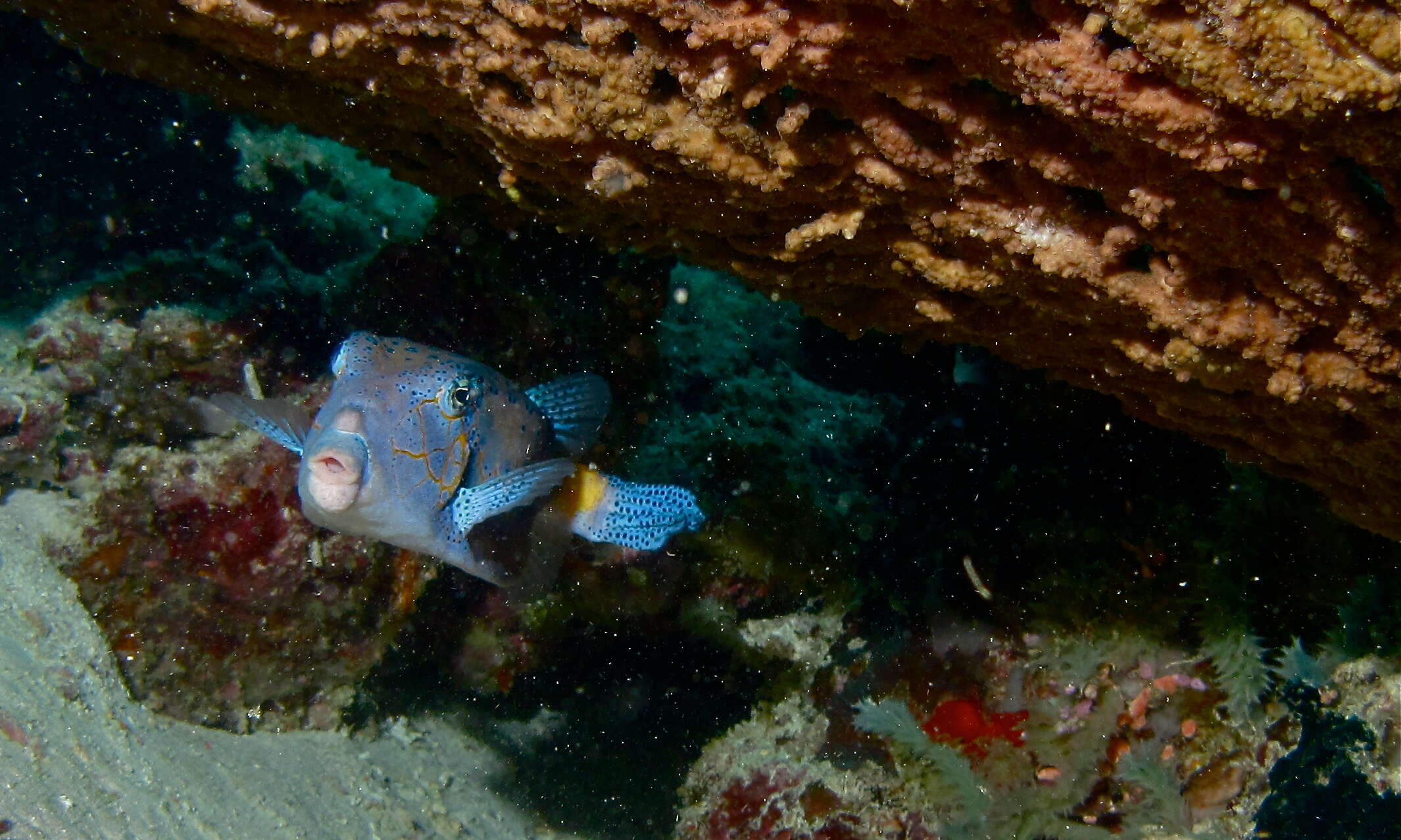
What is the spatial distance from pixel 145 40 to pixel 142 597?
10.4ft

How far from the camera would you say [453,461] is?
131 inches

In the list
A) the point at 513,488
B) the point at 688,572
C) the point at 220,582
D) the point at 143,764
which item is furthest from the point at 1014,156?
the point at 220,582

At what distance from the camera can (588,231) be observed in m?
3.99

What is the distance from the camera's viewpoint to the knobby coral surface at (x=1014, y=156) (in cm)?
179

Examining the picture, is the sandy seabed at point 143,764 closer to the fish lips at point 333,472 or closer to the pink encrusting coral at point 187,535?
the pink encrusting coral at point 187,535

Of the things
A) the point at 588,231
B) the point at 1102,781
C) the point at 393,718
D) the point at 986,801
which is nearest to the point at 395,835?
the point at 393,718

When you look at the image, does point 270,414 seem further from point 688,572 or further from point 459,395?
point 688,572

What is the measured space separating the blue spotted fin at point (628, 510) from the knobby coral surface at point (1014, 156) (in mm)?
1345

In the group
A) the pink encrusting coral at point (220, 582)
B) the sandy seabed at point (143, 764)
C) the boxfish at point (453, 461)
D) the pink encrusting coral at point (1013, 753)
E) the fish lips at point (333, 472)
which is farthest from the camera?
the pink encrusting coral at point (220, 582)

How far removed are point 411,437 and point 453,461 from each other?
11.1 inches

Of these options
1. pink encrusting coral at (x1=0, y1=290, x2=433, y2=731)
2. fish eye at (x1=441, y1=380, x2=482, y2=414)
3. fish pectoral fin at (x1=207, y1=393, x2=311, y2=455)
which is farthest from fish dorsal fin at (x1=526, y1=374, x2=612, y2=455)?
pink encrusting coral at (x1=0, y1=290, x2=433, y2=731)

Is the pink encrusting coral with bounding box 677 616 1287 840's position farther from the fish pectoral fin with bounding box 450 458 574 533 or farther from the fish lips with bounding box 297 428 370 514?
the fish lips with bounding box 297 428 370 514

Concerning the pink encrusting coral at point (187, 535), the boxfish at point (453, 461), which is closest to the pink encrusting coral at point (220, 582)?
the pink encrusting coral at point (187, 535)

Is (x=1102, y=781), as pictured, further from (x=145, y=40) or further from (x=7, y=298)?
(x=7, y=298)
